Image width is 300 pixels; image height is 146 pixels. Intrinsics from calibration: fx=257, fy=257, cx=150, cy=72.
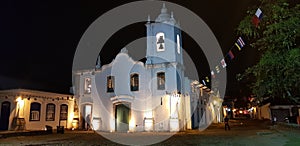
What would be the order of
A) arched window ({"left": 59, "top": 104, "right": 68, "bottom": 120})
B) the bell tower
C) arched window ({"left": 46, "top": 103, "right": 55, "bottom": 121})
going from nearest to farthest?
1. the bell tower
2. arched window ({"left": 46, "top": 103, "right": 55, "bottom": 121})
3. arched window ({"left": 59, "top": 104, "right": 68, "bottom": 120})

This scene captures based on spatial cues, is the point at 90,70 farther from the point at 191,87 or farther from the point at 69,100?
the point at 191,87

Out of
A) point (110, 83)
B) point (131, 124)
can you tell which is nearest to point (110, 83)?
point (110, 83)

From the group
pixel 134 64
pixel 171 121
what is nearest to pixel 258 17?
pixel 171 121

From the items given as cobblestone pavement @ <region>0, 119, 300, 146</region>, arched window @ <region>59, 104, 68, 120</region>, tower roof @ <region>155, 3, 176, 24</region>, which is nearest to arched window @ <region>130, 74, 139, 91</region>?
tower roof @ <region>155, 3, 176, 24</region>

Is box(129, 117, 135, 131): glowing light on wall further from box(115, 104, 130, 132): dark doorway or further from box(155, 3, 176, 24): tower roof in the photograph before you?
box(155, 3, 176, 24): tower roof

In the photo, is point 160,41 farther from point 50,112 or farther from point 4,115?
point 4,115

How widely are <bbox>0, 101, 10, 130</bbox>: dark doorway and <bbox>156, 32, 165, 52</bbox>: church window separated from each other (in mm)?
13010

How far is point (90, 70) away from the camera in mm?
23219

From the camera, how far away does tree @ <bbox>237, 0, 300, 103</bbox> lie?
6230mm

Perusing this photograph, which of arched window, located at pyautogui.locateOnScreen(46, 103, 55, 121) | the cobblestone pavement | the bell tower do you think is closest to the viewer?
the cobblestone pavement

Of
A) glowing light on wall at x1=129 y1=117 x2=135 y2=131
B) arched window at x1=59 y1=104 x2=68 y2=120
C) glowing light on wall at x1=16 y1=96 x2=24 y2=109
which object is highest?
glowing light on wall at x1=16 y1=96 x2=24 y2=109

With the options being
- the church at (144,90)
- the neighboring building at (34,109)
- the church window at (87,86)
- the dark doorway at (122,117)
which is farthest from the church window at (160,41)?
the neighboring building at (34,109)

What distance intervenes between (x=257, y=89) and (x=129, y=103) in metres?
14.9

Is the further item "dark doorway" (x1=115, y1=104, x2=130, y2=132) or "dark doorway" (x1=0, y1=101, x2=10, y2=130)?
"dark doorway" (x1=115, y1=104, x2=130, y2=132)
